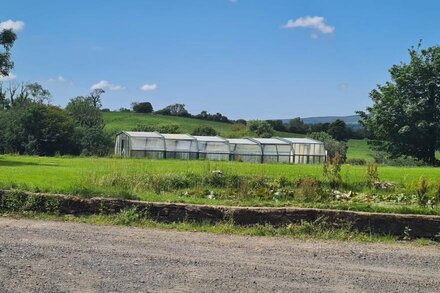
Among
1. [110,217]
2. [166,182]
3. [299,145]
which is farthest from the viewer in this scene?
[299,145]

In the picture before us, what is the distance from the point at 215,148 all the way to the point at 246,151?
3.21m

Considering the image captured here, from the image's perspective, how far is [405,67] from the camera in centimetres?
4784

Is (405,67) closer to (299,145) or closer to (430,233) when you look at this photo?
(299,145)

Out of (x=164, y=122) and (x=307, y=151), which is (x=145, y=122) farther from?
(x=307, y=151)

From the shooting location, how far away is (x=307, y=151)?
54781 mm

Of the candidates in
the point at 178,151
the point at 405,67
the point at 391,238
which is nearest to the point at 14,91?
the point at 178,151

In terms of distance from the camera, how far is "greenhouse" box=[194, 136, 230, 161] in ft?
168

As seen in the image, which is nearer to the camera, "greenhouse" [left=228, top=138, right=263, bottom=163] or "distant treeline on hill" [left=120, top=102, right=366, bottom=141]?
"greenhouse" [left=228, top=138, right=263, bottom=163]

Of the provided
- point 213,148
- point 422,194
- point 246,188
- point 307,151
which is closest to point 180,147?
point 213,148

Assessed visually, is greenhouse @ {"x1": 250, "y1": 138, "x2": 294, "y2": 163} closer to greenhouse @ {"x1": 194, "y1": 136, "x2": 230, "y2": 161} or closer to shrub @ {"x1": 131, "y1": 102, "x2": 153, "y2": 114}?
greenhouse @ {"x1": 194, "y1": 136, "x2": 230, "y2": 161}

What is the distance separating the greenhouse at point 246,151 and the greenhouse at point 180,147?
3878 mm

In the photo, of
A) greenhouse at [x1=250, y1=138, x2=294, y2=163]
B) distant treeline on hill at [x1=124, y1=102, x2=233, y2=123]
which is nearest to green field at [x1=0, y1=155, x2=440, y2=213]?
greenhouse at [x1=250, y1=138, x2=294, y2=163]

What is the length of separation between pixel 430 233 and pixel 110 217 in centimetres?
633

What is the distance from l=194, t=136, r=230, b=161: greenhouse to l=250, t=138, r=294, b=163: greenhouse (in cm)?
360
